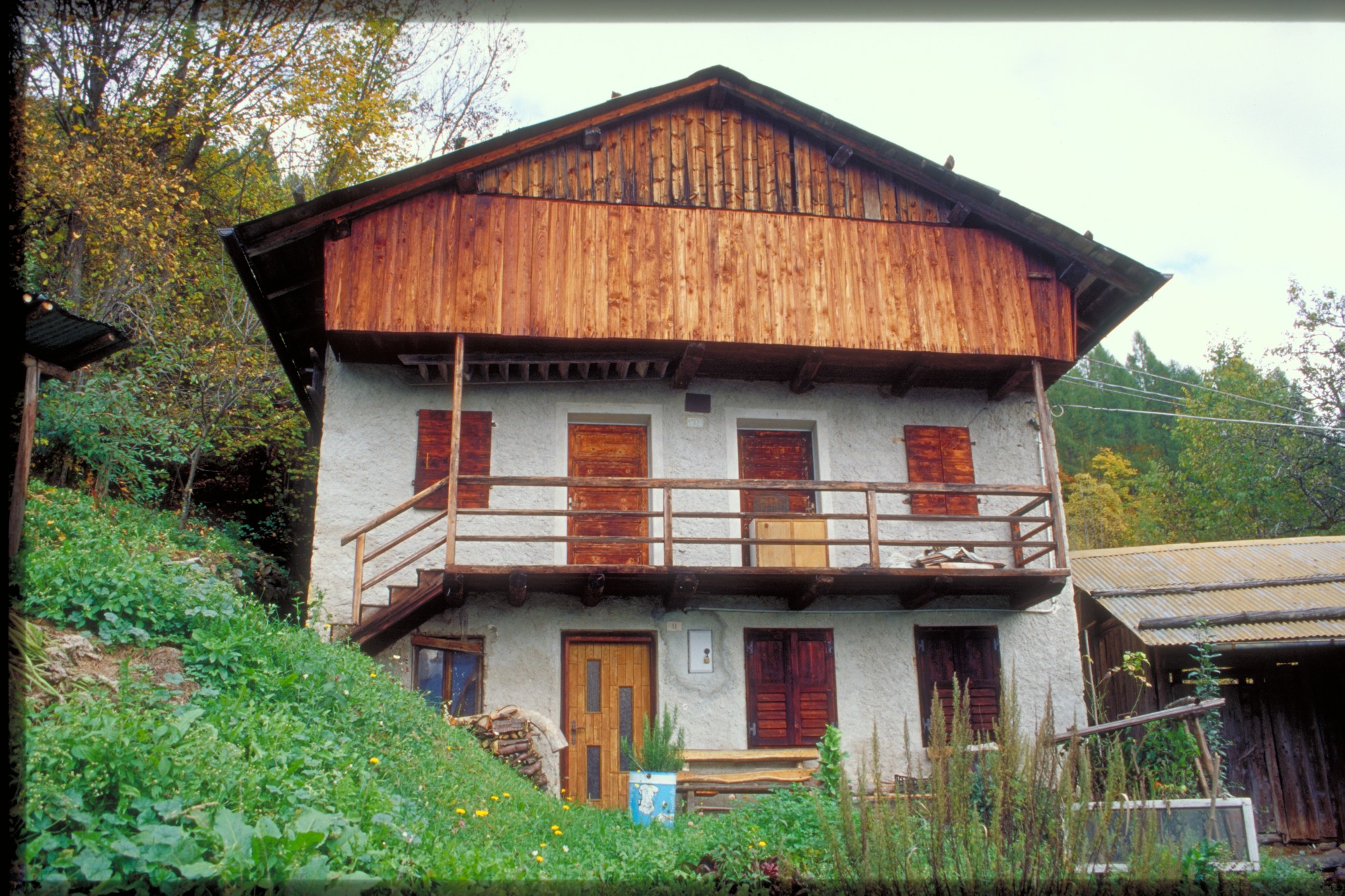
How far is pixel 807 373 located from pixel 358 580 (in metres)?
6.03

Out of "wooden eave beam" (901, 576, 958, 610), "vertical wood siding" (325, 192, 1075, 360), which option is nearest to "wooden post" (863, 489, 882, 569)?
"wooden eave beam" (901, 576, 958, 610)

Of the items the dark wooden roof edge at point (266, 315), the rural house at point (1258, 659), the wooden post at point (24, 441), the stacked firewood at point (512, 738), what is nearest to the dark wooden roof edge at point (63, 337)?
the wooden post at point (24, 441)

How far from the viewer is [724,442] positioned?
40.3 feet

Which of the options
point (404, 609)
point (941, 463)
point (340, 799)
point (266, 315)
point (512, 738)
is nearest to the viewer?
point (340, 799)

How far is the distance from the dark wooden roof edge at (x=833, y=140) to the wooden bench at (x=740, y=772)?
727cm

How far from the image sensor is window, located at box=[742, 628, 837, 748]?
11.1 m

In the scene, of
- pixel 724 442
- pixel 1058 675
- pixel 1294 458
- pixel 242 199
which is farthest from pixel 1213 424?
pixel 242 199

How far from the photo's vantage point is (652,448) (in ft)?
39.9

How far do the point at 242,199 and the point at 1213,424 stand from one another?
26.9m

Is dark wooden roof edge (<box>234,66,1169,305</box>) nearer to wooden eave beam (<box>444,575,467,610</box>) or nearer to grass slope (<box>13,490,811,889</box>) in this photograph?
wooden eave beam (<box>444,575,467,610</box>)

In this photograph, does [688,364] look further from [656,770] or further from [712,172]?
[656,770]

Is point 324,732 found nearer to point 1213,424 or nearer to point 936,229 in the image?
point 936,229

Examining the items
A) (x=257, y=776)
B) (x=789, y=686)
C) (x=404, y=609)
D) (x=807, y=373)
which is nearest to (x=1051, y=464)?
(x=807, y=373)

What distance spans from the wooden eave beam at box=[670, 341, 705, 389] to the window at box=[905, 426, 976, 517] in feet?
10.2
